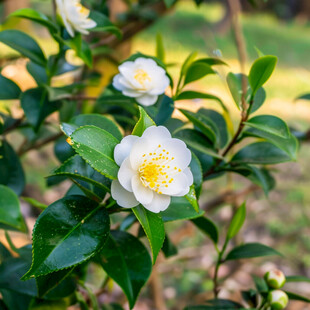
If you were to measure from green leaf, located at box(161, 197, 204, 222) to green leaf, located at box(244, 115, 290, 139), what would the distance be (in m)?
0.16

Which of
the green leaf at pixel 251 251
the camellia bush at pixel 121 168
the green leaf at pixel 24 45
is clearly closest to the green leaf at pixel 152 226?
the camellia bush at pixel 121 168

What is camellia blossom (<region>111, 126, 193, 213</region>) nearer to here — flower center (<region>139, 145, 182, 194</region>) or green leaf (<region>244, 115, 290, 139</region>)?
flower center (<region>139, 145, 182, 194</region>)

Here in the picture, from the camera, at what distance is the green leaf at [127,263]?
0.61 meters

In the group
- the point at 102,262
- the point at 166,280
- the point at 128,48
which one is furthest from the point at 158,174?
the point at 166,280

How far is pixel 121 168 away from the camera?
500mm

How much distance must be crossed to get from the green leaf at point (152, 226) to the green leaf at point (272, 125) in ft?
0.73

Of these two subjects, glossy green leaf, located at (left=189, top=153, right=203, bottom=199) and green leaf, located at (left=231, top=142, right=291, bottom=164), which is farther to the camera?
green leaf, located at (left=231, top=142, right=291, bottom=164)

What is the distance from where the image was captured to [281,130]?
0.65 meters

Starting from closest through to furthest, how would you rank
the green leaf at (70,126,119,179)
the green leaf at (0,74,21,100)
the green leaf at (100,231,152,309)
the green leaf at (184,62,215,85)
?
the green leaf at (70,126,119,179), the green leaf at (100,231,152,309), the green leaf at (184,62,215,85), the green leaf at (0,74,21,100)

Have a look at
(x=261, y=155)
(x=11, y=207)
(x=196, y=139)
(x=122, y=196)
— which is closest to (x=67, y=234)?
(x=122, y=196)

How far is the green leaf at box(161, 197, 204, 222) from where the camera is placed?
58cm

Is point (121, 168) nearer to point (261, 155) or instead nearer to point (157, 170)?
point (157, 170)

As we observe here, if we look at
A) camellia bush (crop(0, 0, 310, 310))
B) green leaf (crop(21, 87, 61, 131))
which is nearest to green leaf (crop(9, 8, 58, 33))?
camellia bush (crop(0, 0, 310, 310))

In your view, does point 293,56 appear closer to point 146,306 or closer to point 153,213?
point 146,306
